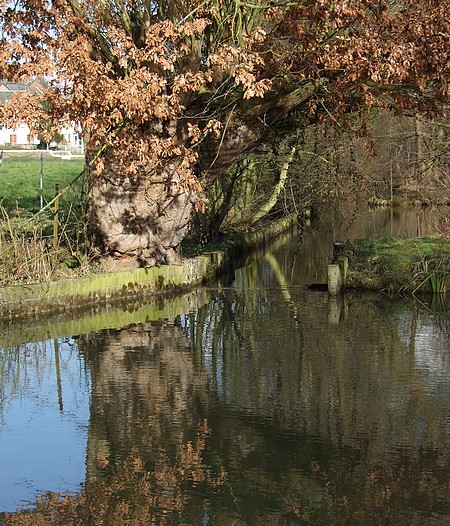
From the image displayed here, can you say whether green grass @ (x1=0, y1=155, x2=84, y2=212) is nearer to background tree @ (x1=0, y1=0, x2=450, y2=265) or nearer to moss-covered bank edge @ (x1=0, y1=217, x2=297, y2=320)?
moss-covered bank edge @ (x1=0, y1=217, x2=297, y2=320)

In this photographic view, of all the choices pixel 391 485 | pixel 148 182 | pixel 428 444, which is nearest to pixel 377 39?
pixel 148 182

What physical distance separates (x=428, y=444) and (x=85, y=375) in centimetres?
451

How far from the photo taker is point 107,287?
714 inches

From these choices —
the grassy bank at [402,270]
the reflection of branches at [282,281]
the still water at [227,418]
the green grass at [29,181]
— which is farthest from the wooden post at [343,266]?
the green grass at [29,181]

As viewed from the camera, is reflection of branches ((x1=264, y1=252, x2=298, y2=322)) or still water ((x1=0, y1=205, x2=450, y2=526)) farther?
reflection of branches ((x1=264, y1=252, x2=298, y2=322))

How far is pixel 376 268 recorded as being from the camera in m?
20.2

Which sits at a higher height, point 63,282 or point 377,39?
point 377,39

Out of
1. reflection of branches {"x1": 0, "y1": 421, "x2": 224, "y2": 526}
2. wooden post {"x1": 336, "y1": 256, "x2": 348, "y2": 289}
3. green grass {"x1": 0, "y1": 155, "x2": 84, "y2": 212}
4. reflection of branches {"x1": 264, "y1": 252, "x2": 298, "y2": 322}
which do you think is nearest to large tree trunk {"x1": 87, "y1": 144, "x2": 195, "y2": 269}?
reflection of branches {"x1": 264, "y1": 252, "x2": 298, "y2": 322}

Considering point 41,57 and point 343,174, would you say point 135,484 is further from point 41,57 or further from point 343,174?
point 343,174

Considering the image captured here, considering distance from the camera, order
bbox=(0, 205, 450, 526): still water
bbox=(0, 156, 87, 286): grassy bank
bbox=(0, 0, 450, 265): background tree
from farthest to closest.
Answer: bbox=(0, 0, 450, 265): background tree, bbox=(0, 156, 87, 286): grassy bank, bbox=(0, 205, 450, 526): still water

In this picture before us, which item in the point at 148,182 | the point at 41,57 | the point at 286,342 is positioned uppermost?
the point at 41,57

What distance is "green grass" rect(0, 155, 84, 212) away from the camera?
35500 millimetres

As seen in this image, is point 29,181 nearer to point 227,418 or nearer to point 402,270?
point 402,270

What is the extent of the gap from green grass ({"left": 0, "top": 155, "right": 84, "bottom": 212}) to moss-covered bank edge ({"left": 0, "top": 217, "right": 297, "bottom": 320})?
7.97 metres
